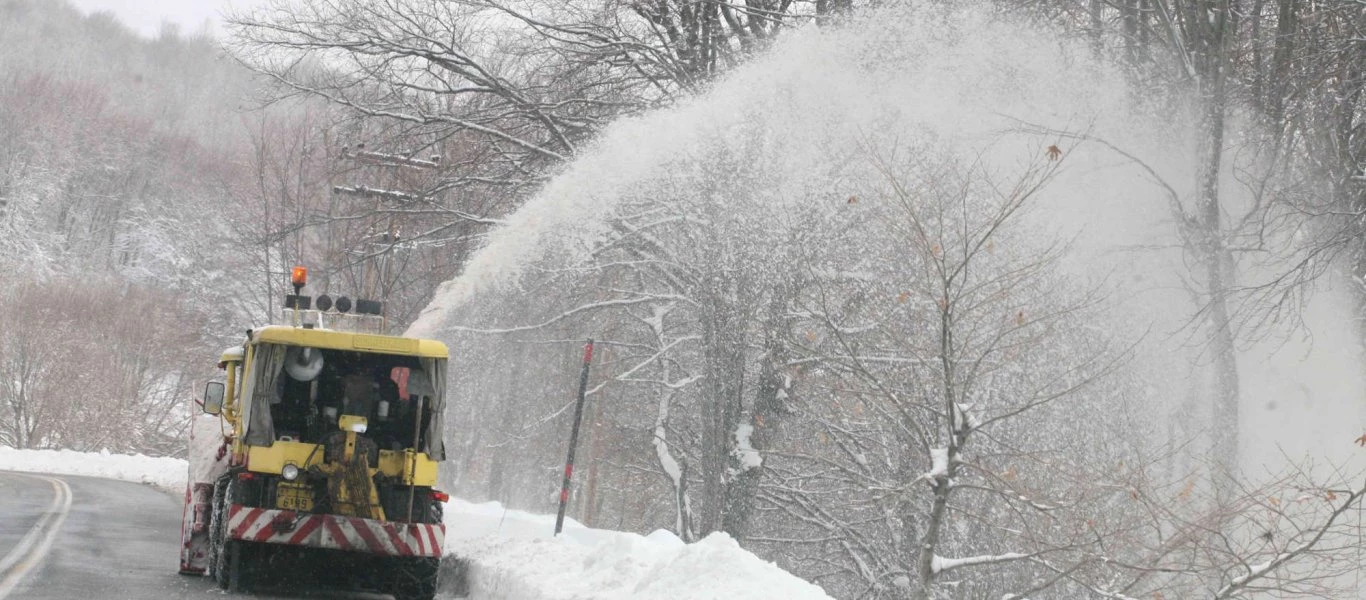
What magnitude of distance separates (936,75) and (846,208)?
6.06 feet

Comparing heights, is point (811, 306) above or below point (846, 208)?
below

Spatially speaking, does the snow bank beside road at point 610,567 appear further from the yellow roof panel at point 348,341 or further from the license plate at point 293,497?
the yellow roof panel at point 348,341

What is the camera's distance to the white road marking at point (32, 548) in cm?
995

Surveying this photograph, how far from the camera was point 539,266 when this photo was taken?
680 inches

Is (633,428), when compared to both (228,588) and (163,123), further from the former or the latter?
(163,123)

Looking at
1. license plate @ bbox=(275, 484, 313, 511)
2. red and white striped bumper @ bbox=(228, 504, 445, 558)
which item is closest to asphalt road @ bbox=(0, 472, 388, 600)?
red and white striped bumper @ bbox=(228, 504, 445, 558)

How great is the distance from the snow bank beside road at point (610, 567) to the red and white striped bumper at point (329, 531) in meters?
0.74

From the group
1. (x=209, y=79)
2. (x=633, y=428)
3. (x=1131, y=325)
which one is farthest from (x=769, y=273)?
(x=209, y=79)

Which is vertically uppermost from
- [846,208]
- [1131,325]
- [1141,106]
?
[1141,106]

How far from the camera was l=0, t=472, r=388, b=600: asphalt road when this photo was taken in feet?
32.1

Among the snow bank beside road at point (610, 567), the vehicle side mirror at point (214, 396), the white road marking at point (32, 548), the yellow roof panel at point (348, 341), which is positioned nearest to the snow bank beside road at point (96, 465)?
the white road marking at point (32, 548)

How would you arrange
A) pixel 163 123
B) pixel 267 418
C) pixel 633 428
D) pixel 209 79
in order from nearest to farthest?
pixel 267 418 → pixel 633 428 → pixel 163 123 → pixel 209 79

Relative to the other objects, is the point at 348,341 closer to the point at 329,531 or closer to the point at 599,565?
the point at 329,531

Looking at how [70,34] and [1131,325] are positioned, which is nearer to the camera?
[1131,325]
